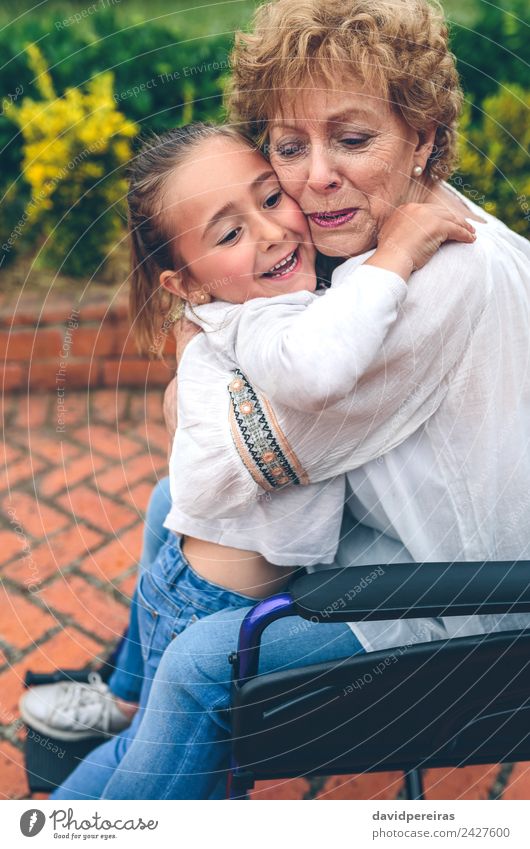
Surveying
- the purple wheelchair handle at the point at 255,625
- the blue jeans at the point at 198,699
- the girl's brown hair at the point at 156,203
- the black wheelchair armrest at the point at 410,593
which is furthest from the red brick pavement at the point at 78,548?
the girl's brown hair at the point at 156,203

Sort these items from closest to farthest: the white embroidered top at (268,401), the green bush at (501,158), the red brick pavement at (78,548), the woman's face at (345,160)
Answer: the white embroidered top at (268,401) < the woman's face at (345,160) < the red brick pavement at (78,548) < the green bush at (501,158)

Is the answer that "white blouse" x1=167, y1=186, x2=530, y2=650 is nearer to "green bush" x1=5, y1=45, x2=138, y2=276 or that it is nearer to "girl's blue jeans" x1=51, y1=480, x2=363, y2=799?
"girl's blue jeans" x1=51, y1=480, x2=363, y2=799

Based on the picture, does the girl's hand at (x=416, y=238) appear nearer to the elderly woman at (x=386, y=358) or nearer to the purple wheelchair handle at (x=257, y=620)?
the elderly woman at (x=386, y=358)

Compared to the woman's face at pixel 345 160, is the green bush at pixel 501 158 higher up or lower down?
higher up

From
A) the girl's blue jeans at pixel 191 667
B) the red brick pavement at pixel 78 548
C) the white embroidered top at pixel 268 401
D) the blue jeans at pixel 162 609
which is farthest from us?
the red brick pavement at pixel 78 548

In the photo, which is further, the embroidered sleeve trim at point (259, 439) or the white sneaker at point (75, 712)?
the white sneaker at point (75, 712)

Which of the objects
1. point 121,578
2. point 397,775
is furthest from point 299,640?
point 121,578

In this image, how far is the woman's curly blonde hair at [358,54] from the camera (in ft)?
4.21

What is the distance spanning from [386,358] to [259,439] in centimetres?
25

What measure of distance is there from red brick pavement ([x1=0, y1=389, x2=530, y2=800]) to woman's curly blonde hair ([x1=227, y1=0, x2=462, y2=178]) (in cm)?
158

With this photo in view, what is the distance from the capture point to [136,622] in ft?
6.70

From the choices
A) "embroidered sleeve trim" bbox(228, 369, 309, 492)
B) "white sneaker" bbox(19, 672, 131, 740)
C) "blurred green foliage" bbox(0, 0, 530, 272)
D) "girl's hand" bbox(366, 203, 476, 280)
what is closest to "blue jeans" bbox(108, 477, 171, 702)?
"white sneaker" bbox(19, 672, 131, 740)

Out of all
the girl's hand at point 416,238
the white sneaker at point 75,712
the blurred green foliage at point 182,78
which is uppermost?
the blurred green foliage at point 182,78

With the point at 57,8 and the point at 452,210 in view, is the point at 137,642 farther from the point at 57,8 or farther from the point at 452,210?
the point at 57,8
